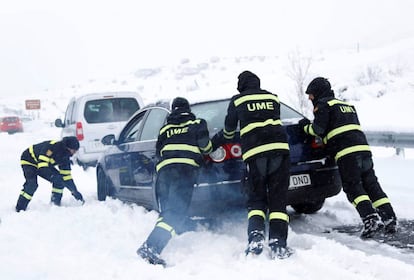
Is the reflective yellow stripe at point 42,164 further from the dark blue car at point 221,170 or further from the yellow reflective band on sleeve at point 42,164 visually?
the dark blue car at point 221,170

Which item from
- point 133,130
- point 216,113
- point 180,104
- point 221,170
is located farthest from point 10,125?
point 221,170

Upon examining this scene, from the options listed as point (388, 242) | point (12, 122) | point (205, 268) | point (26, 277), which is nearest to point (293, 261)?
point (205, 268)

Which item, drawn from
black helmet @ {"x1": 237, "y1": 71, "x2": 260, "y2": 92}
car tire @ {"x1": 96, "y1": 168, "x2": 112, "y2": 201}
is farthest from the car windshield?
car tire @ {"x1": 96, "y1": 168, "x2": 112, "y2": 201}

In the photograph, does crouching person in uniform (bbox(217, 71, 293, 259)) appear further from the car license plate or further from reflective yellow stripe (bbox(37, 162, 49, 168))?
reflective yellow stripe (bbox(37, 162, 49, 168))

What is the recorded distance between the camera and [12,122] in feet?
95.1

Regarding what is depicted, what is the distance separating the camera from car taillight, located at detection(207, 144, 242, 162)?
488cm

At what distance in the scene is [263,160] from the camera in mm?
4410

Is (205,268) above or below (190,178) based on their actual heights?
below

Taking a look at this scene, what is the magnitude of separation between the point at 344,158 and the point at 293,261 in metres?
1.40

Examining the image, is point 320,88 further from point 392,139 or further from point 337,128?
point 392,139

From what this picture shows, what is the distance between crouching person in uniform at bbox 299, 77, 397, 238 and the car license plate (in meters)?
0.35

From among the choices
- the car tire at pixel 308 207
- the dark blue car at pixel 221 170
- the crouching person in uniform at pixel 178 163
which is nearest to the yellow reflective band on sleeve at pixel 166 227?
the crouching person in uniform at pixel 178 163

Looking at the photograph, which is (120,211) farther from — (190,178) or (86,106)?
(86,106)

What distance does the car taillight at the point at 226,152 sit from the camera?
192 inches
